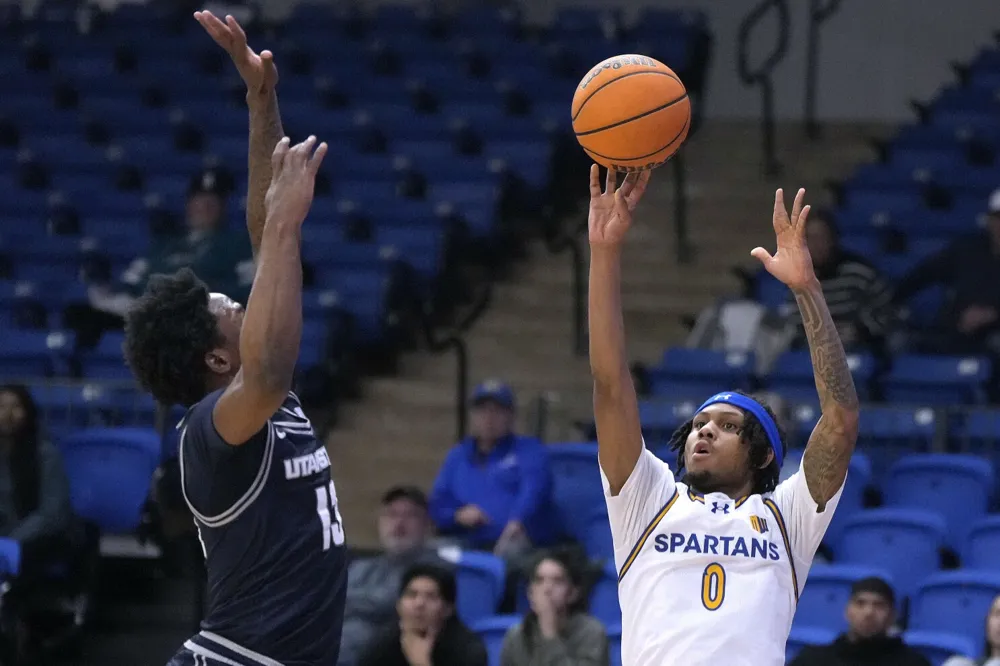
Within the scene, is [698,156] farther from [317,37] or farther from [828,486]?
[828,486]

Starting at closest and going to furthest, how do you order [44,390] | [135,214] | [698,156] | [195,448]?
[195,448], [44,390], [135,214], [698,156]

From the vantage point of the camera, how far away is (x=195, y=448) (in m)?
3.40

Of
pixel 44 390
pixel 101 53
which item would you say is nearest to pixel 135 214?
pixel 44 390

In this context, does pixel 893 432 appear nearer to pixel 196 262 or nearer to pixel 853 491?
pixel 853 491

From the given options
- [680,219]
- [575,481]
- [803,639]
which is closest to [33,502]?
[575,481]

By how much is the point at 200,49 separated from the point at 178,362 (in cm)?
1071

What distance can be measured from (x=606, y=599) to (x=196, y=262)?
2976mm

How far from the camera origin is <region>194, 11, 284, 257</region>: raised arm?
3697mm

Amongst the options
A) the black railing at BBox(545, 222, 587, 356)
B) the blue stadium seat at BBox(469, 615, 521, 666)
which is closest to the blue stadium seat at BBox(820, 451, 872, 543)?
the blue stadium seat at BBox(469, 615, 521, 666)

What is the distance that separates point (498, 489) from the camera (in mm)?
7922

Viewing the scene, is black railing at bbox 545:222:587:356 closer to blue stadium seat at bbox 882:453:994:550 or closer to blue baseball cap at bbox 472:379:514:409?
blue baseball cap at bbox 472:379:514:409

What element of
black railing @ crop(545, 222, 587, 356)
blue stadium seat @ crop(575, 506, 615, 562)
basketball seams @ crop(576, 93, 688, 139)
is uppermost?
black railing @ crop(545, 222, 587, 356)

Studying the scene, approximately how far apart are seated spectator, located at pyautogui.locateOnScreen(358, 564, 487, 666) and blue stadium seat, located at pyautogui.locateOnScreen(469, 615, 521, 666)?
0.89 feet

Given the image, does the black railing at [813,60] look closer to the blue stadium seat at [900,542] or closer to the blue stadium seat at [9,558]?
the blue stadium seat at [900,542]
